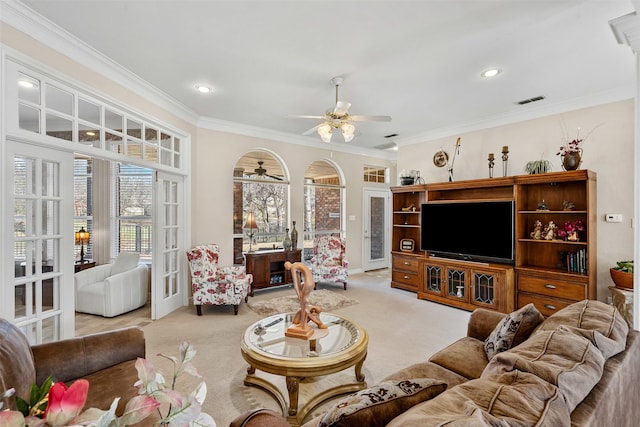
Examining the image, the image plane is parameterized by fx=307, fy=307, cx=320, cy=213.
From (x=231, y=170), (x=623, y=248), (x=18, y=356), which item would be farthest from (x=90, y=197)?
(x=623, y=248)

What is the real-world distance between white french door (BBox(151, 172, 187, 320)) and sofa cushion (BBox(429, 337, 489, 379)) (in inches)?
137

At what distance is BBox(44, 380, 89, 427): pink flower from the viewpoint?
0.48 m

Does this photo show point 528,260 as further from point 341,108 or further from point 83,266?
point 83,266

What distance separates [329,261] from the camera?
18.7 ft

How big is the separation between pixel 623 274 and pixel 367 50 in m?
3.55

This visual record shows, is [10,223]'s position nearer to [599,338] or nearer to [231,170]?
[231,170]

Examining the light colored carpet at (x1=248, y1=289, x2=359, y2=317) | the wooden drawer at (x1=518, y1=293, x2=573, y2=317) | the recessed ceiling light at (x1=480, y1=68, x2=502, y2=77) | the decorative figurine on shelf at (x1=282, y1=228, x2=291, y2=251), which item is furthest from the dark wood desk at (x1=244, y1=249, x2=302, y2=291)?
the recessed ceiling light at (x1=480, y1=68, x2=502, y2=77)

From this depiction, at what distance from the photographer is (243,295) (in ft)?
13.7

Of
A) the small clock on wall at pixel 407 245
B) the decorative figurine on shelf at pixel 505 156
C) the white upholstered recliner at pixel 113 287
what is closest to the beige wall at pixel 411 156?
the decorative figurine on shelf at pixel 505 156

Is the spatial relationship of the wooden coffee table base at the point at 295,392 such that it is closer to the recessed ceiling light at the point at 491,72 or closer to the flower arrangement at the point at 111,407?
the flower arrangement at the point at 111,407

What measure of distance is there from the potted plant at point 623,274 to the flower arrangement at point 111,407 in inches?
171

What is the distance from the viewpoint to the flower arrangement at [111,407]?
0.48 m

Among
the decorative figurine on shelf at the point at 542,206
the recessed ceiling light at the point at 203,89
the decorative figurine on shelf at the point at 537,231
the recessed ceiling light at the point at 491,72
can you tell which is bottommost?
the decorative figurine on shelf at the point at 537,231

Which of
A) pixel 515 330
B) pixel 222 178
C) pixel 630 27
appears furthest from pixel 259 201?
pixel 630 27
